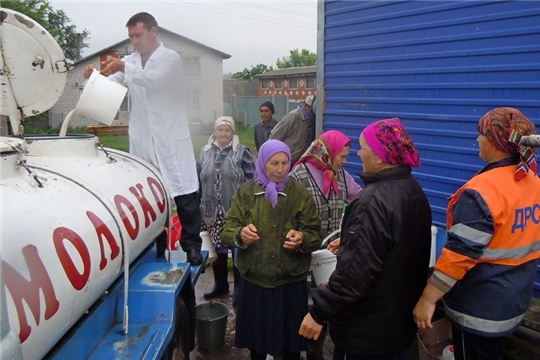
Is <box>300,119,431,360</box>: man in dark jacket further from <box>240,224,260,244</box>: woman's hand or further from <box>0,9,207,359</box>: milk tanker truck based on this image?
<box>0,9,207,359</box>: milk tanker truck

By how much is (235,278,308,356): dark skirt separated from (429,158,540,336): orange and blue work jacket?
95 cm

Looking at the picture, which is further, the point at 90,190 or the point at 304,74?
the point at 304,74

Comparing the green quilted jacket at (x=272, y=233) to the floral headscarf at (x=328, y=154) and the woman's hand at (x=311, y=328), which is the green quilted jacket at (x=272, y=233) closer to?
the floral headscarf at (x=328, y=154)

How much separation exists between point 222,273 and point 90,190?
2.73 metres

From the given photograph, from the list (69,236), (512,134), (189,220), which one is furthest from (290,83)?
(69,236)

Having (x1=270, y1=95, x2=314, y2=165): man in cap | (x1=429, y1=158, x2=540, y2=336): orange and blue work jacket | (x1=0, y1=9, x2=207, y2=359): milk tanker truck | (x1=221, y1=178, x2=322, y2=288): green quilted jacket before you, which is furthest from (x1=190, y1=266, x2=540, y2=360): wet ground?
(x1=270, y1=95, x2=314, y2=165): man in cap

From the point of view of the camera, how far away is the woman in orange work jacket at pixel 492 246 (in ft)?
7.25

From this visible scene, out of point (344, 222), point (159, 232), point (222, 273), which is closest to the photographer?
point (344, 222)

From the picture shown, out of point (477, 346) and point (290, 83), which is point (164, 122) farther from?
point (290, 83)

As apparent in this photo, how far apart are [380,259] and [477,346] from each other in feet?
2.85

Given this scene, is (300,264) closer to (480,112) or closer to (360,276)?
(360,276)

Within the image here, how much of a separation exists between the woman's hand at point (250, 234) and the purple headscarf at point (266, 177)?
0.22 meters

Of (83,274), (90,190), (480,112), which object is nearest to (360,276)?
(83,274)

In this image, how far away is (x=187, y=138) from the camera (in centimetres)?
361
